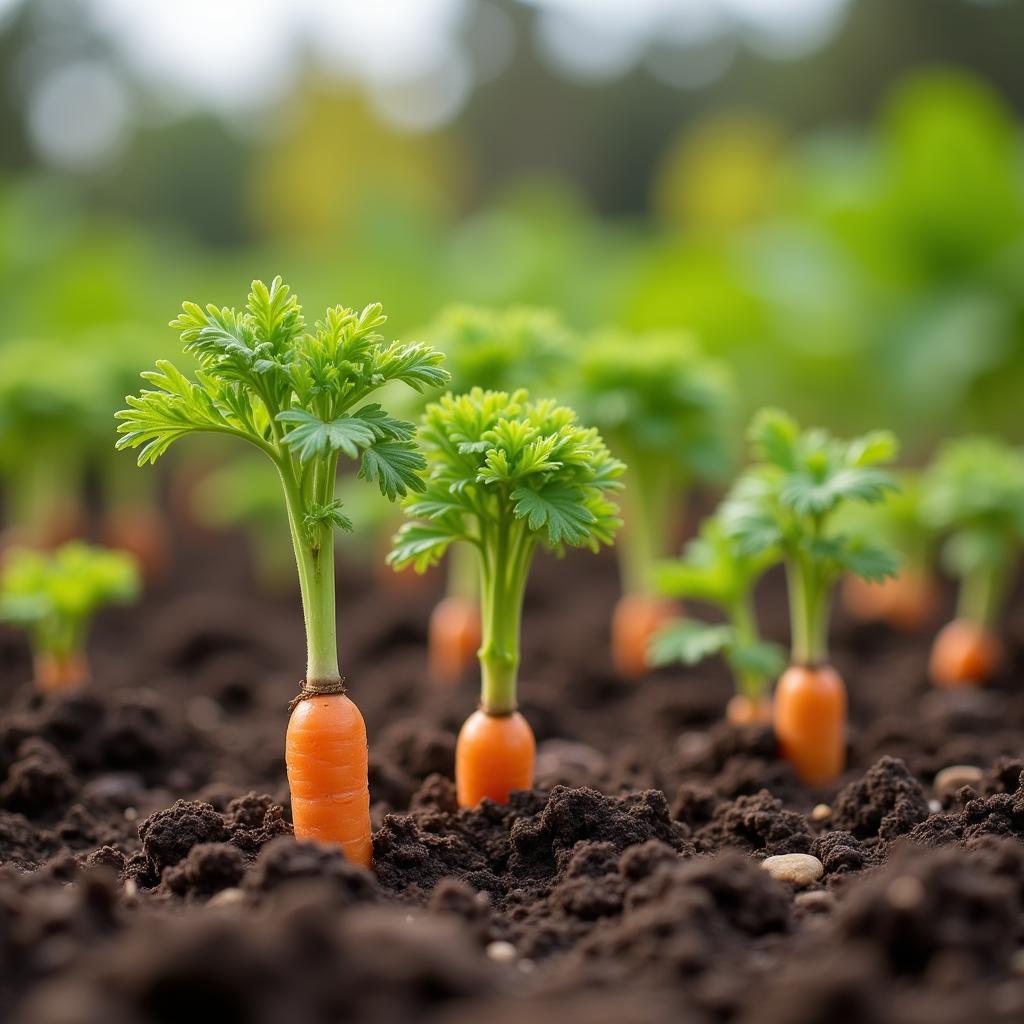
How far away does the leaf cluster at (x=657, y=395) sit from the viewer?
4391 mm

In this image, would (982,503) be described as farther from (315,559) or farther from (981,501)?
(315,559)

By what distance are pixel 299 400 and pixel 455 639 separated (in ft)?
8.68

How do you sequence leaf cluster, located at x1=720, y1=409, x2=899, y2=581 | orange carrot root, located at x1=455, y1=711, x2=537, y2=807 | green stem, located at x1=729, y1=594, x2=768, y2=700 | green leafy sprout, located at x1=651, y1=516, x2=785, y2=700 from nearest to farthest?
orange carrot root, located at x1=455, y1=711, x2=537, y2=807 → leaf cluster, located at x1=720, y1=409, x2=899, y2=581 → green leafy sprout, located at x1=651, y1=516, x2=785, y2=700 → green stem, located at x1=729, y1=594, x2=768, y2=700

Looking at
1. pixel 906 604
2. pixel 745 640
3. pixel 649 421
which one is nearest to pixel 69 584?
pixel 649 421

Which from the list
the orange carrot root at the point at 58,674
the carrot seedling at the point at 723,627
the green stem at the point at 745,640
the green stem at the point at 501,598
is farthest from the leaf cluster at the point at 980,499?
the orange carrot root at the point at 58,674

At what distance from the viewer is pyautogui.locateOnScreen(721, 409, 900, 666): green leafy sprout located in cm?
326

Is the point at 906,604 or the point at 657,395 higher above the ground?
the point at 657,395

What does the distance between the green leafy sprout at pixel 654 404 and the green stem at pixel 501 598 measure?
1.52 meters

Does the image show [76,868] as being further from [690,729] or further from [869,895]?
[690,729]

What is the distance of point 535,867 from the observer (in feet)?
9.05

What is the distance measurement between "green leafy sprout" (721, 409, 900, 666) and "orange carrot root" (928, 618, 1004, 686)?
139cm

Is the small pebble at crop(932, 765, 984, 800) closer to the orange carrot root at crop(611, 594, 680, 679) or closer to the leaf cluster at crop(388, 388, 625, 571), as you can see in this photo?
the leaf cluster at crop(388, 388, 625, 571)

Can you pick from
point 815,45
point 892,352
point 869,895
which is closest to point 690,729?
point 869,895

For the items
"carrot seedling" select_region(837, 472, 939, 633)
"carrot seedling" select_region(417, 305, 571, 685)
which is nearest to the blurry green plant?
"carrot seedling" select_region(837, 472, 939, 633)
